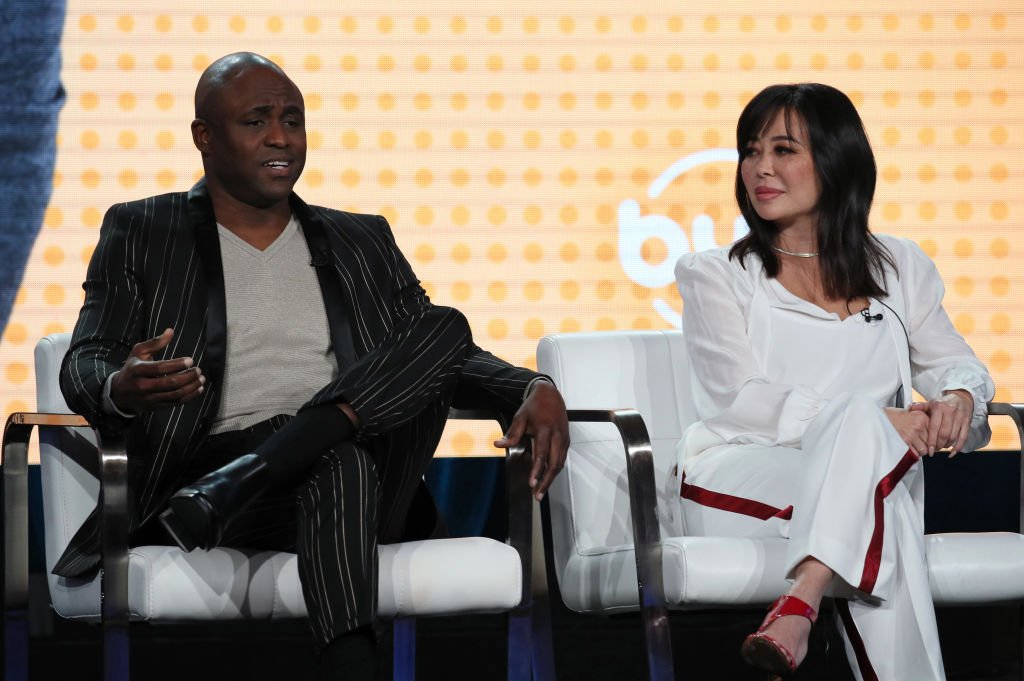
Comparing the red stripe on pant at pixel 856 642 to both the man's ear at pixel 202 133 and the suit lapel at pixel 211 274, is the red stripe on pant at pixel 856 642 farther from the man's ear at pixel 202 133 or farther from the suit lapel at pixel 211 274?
the man's ear at pixel 202 133

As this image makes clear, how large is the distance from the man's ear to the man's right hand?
67cm

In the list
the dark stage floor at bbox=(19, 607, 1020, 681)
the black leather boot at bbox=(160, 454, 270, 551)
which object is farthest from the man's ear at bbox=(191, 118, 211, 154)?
the dark stage floor at bbox=(19, 607, 1020, 681)

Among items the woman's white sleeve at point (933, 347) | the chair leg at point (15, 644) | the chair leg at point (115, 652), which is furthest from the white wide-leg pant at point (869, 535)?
the chair leg at point (15, 644)

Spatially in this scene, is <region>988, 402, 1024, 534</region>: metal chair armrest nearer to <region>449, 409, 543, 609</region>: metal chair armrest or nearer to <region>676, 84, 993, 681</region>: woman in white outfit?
<region>676, 84, 993, 681</region>: woman in white outfit

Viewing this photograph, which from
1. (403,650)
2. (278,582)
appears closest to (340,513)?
(278,582)

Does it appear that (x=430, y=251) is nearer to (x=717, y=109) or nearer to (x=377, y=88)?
(x=377, y=88)

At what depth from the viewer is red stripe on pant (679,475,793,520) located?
91.1 inches

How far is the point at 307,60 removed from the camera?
10.5 feet

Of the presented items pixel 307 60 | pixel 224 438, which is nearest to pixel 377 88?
pixel 307 60

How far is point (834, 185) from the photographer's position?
269cm

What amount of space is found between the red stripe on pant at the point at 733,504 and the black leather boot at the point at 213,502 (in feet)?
3.02

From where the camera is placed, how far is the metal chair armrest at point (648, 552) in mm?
2158

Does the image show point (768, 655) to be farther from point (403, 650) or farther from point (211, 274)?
point (211, 274)

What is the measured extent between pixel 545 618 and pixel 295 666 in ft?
3.75
